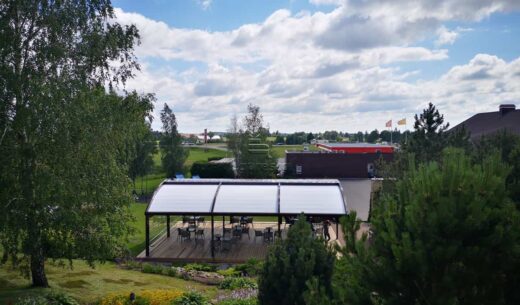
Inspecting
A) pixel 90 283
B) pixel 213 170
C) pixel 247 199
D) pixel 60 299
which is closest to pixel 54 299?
pixel 60 299

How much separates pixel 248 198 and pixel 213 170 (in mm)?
24008

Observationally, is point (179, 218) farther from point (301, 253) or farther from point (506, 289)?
point (506, 289)

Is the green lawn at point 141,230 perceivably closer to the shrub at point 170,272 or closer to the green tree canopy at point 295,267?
the shrub at point 170,272

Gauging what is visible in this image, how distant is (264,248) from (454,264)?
17563mm

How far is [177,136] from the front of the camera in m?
46.4

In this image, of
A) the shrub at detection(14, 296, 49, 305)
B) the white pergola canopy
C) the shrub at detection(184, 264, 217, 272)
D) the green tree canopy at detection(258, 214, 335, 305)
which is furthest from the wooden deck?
the green tree canopy at detection(258, 214, 335, 305)

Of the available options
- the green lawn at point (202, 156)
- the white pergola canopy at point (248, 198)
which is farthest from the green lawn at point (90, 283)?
the green lawn at point (202, 156)

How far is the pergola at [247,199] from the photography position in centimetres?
2122

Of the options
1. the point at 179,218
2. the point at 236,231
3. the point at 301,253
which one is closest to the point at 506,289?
the point at 301,253

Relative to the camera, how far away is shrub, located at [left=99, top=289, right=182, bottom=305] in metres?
12.7

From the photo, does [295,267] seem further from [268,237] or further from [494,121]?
[494,121]

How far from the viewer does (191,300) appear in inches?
508

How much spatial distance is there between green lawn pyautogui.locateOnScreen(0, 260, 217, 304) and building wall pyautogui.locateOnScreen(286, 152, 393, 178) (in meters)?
31.8

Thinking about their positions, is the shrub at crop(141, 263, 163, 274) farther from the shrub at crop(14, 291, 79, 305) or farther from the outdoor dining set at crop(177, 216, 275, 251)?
the shrub at crop(14, 291, 79, 305)
